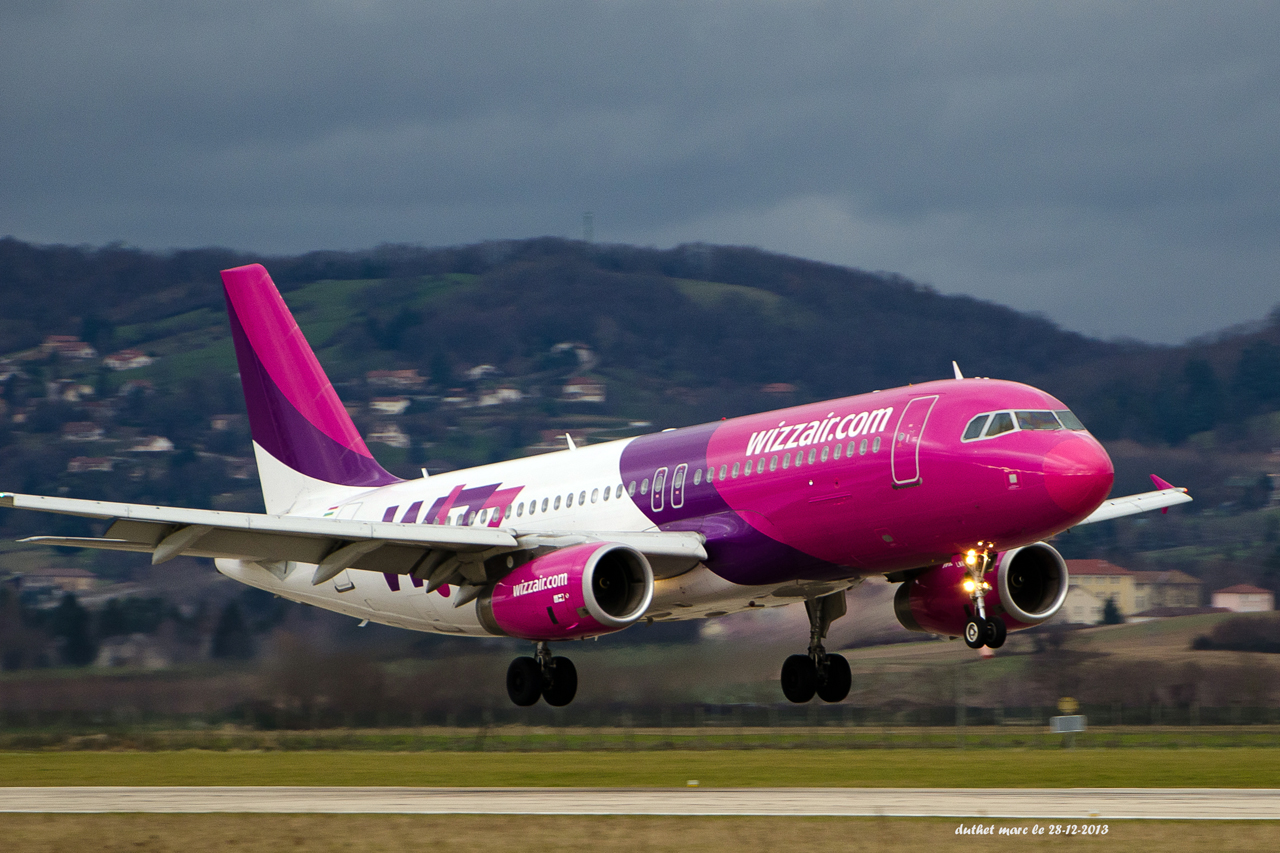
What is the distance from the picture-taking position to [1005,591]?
32.2 m

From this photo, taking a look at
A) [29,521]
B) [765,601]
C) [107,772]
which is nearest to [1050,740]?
[765,601]

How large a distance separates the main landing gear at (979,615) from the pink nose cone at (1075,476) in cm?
197

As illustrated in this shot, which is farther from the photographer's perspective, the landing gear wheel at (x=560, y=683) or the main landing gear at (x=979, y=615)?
the landing gear wheel at (x=560, y=683)

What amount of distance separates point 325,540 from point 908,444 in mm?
12084

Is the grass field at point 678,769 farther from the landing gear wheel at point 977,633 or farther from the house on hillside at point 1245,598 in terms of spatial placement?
the house on hillside at point 1245,598

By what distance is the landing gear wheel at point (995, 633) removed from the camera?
2921 centimetres

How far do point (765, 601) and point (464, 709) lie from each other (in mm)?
20914

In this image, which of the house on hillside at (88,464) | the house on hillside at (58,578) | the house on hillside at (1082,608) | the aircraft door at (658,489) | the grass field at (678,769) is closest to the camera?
the aircraft door at (658,489)

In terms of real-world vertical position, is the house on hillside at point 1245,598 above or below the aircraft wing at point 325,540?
below

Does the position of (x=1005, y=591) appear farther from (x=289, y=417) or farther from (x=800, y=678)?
(x=289, y=417)

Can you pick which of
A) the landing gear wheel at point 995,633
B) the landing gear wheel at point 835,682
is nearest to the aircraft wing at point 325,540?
the landing gear wheel at point 835,682

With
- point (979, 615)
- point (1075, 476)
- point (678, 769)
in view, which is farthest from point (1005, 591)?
point (678, 769)

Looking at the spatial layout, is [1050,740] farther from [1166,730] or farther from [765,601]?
[765,601]

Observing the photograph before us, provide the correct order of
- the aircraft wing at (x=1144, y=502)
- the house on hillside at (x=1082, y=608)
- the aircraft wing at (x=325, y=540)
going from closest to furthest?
the aircraft wing at (x=325, y=540)
the aircraft wing at (x=1144, y=502)
the house on hillside at (x=1082, y=608)
